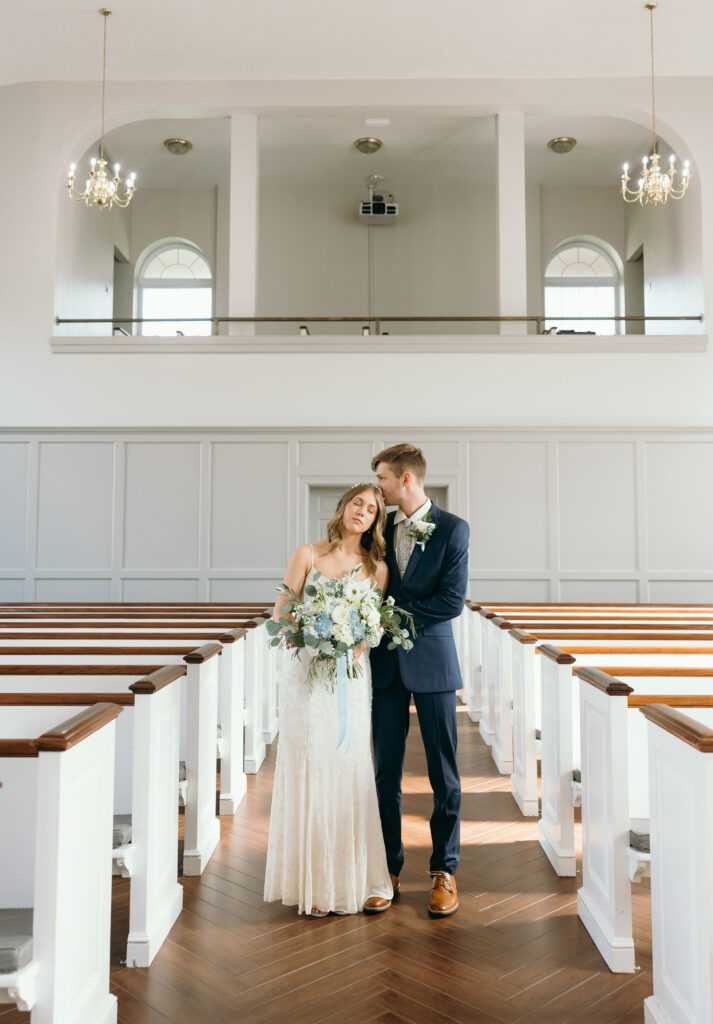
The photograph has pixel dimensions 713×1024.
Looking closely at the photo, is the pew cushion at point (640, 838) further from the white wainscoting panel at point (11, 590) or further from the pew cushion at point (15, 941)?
the white wainscoting panel at point (11, 590)

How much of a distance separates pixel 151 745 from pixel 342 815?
72 centimetres

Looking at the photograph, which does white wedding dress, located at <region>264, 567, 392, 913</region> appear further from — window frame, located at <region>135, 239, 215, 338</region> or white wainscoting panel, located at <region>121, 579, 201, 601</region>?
window frame, located at <region>135, 239, 215, 338</region>

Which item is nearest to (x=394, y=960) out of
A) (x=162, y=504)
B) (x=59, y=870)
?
(x=59, y=870)

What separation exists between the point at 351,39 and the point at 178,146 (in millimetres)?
2941

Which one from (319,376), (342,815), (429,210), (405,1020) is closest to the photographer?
(405,1020)

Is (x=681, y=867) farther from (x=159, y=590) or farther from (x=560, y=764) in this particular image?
(x=159, y=590)

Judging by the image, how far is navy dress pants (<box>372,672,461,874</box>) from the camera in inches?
116

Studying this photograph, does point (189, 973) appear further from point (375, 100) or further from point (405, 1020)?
point (375, 100)

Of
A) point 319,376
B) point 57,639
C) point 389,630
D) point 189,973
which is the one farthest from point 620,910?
point 319,376

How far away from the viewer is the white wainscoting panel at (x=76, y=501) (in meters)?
8.86

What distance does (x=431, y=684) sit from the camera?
114 inches

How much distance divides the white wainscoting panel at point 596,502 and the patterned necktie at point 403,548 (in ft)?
19.9

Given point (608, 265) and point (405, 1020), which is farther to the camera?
point (608, 265)

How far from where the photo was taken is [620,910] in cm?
254
